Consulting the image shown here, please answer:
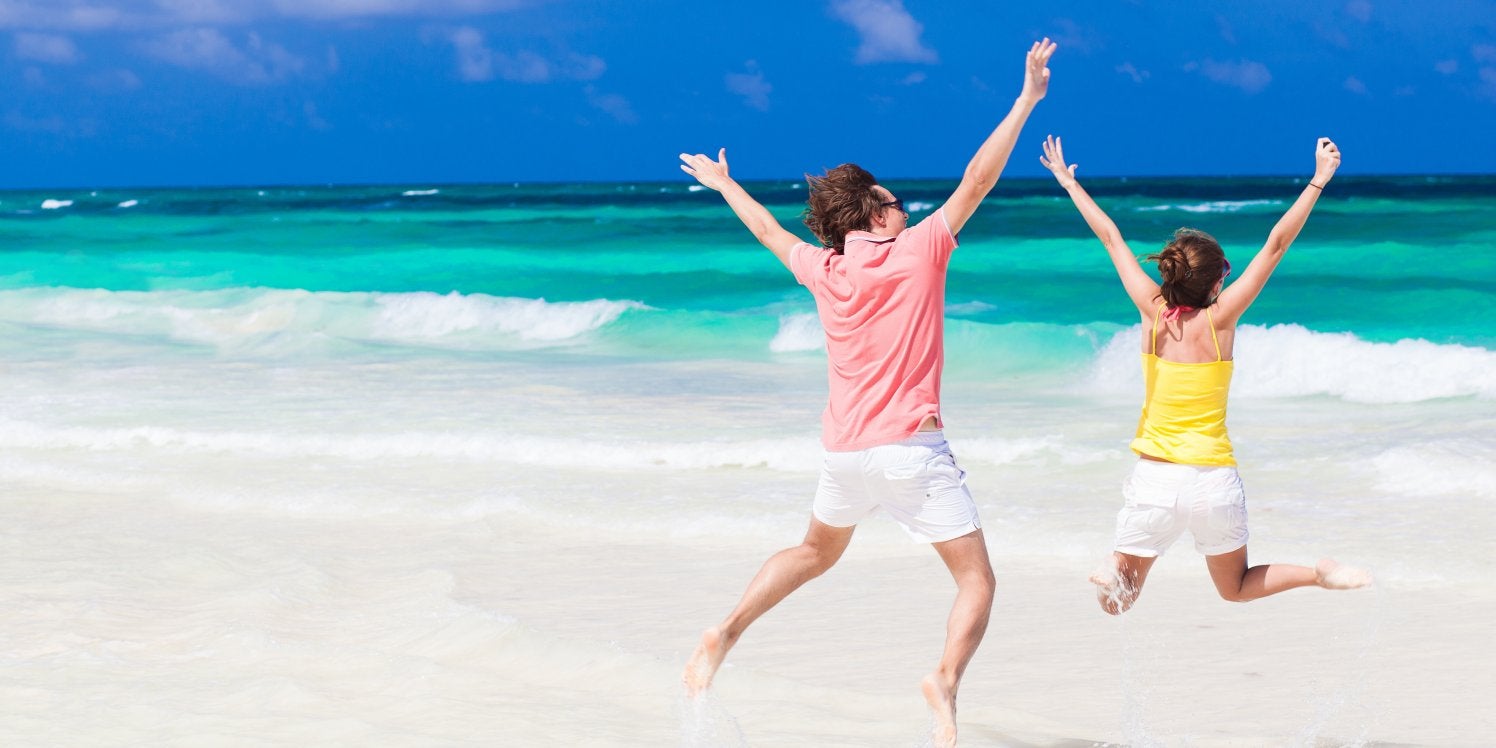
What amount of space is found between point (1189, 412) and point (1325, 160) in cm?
75

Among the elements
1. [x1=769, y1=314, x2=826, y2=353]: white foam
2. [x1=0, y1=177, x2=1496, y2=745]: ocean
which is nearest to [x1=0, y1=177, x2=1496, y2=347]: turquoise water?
[x1=769, y1=314, x2=826, y2=353]: white foam

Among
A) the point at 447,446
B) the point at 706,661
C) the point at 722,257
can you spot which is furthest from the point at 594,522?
the point at 722,257

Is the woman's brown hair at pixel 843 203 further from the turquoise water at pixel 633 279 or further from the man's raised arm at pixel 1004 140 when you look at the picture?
the turquoise water at pixel 633 279

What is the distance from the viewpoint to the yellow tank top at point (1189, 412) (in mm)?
3865

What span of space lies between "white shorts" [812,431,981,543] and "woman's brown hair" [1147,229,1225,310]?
810 millimetres

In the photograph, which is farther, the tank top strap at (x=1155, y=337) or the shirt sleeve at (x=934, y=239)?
the tank top strap at (x=1155, y=337)

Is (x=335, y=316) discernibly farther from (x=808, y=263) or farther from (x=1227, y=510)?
(x=1227, y=510)

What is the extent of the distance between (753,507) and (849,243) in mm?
3949

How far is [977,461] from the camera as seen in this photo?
344 inches

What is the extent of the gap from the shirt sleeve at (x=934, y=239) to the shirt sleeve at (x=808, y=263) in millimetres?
261

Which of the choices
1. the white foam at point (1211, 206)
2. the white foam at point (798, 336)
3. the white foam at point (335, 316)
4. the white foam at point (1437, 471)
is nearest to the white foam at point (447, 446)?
the white foam at point (1437, 471)

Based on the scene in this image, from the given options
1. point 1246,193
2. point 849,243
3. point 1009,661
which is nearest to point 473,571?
point 1009,661

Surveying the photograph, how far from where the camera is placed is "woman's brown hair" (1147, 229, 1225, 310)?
3.88 m

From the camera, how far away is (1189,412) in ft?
12.8
